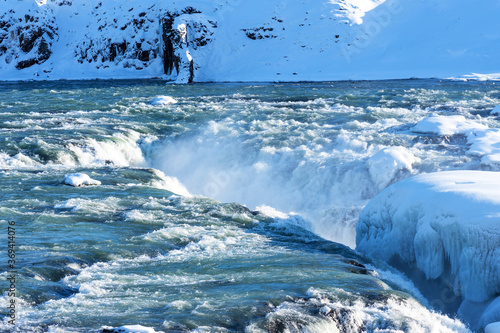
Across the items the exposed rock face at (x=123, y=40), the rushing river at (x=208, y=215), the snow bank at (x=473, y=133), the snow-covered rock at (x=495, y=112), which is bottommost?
A: the rushing river at (x=208, y=215)

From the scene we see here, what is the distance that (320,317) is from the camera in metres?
8.00

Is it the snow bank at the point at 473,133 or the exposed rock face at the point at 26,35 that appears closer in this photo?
the snow bank at the point at 473,133

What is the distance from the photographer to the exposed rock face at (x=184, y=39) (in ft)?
211

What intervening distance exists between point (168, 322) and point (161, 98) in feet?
96.0

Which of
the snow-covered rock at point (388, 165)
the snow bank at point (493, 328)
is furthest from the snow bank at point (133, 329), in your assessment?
the snow-covered rock at point (388, 165)

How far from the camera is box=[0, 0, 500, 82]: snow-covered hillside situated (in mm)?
61125

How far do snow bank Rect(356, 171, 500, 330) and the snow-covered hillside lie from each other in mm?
45847

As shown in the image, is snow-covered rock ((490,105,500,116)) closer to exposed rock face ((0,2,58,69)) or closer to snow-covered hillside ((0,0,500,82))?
snow-covered hillside ((0,0,500,82))

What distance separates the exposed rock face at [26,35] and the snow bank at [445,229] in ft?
272

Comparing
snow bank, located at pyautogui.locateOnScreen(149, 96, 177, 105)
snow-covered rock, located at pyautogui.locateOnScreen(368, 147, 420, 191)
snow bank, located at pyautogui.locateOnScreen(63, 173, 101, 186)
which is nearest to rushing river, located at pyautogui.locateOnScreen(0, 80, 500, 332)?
snow-covered rock, located at pyautogui.locateOnScreen(368, 147, 420, 191)

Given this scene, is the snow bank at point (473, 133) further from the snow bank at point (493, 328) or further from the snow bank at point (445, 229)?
the snow bank at point (493, 328)

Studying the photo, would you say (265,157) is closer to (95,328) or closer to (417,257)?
(417,257)

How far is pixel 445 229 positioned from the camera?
32.5 feet

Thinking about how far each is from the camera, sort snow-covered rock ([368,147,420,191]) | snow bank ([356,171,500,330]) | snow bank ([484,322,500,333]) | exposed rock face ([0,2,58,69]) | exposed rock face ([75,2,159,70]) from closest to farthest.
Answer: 1. snow bank ([484,322,500,333])
2. snow bank ([356,171,500,330])
3. snow-covered rock ([368,147,420,191])
4. exposed rock face ([75,2,159,70])
5. exposed rock face ([0,2,58,69])
